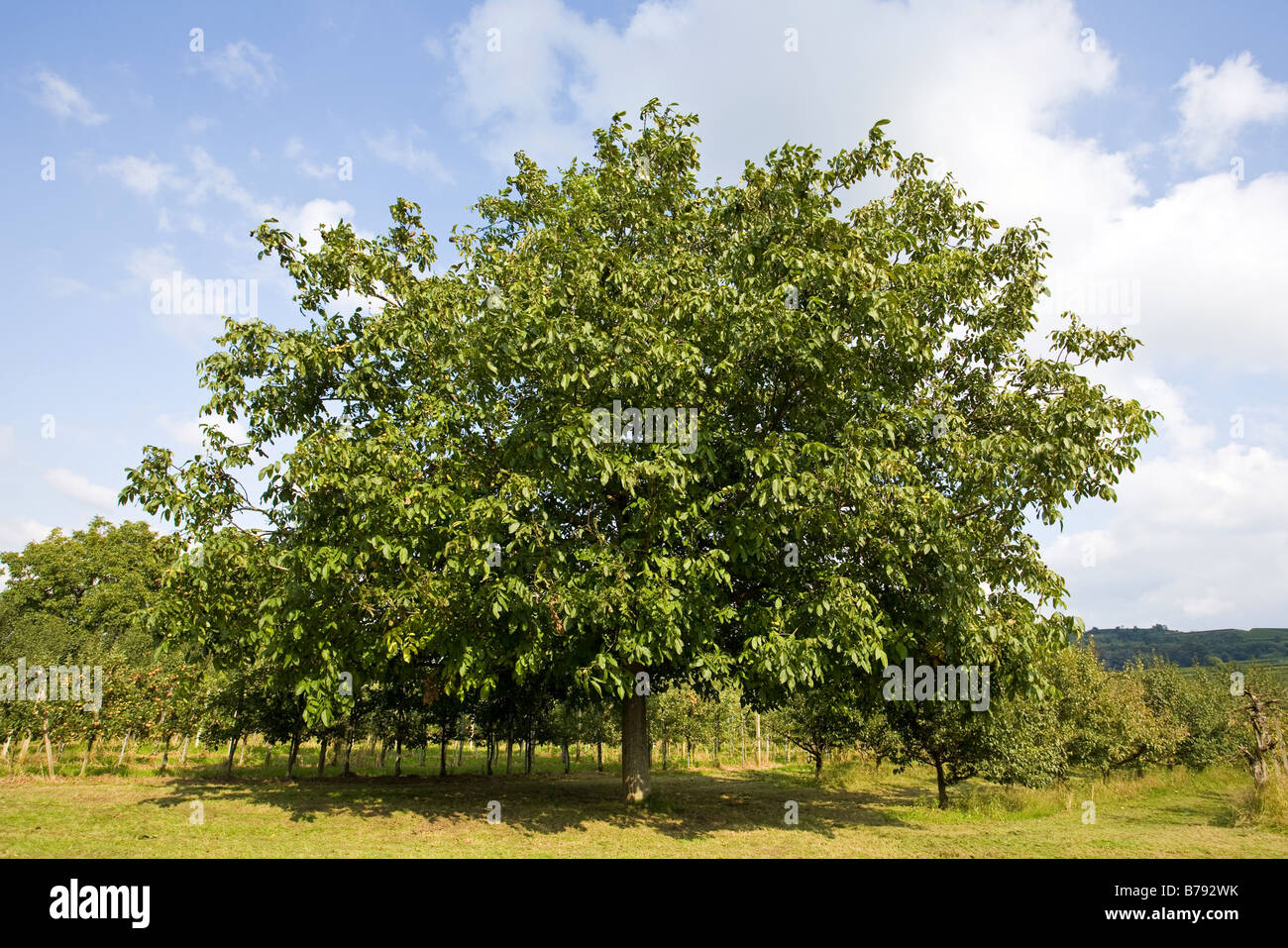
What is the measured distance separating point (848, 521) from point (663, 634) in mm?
3928

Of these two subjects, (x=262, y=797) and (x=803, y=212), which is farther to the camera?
(x=262, y=797)

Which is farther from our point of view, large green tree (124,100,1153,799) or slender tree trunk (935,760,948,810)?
slender tree trunk (935,760,948,810)

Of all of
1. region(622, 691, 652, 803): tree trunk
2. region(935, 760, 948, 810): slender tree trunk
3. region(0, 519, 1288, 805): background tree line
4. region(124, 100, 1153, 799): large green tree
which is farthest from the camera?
region(935, 760, 948, 810): slender tree trunk

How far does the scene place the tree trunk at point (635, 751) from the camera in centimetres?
1798

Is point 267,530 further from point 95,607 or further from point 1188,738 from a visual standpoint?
point 95,607

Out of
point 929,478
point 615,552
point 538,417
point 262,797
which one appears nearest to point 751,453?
point 615,552

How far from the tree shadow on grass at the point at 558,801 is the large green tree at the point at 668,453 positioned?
360 cm

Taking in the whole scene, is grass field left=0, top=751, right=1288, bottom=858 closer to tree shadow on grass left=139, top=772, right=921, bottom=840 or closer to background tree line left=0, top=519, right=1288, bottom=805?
tree shadow on grass left=139, top=772, right=921, bottom=840

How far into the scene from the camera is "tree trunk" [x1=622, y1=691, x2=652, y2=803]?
59.0ft

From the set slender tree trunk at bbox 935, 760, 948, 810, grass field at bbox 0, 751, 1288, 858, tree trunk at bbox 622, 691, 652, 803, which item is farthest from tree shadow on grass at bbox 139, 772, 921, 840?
slender tree trunk at bbox 935, 760, 948, 810

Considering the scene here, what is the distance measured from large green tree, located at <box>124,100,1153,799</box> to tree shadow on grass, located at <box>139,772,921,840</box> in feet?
11.8

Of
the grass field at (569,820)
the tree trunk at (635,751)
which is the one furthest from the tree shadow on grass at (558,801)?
the tree trunk at (635,751)
